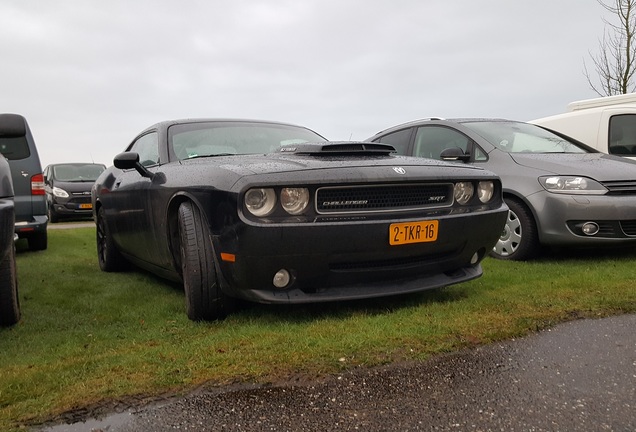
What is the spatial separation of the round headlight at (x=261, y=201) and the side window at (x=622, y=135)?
5663 millimetres

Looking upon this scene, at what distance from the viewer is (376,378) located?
2260 mm

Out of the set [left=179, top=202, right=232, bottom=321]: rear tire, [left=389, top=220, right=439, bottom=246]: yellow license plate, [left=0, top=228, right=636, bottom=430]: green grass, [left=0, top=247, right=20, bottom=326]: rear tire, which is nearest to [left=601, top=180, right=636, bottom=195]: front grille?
[left=0, top=228, right=636, bottom=430]: green grass

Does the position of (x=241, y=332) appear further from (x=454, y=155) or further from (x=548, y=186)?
(x=548, y=186)

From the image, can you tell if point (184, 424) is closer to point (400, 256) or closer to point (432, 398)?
point (432, 398)

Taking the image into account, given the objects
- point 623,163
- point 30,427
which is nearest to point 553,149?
point 623,163

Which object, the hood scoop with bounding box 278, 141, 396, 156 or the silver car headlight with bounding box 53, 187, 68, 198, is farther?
the silver car headlight with bounding box 53, 187, 68, 198

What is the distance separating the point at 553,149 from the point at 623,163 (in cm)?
68

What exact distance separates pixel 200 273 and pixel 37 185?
465 centimetres

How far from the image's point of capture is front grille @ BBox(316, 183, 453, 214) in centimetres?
290

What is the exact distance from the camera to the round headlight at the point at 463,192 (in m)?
3.33

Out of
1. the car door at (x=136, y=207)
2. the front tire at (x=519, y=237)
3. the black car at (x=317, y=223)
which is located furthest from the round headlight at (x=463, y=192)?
the car door at (x=136, y=207)

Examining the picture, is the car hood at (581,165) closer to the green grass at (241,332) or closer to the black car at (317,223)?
the green grass at (241,332)

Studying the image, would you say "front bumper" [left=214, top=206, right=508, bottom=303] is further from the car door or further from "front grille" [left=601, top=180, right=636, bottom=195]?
"front grille" [left=601, top=180, right=636, bottom=195]

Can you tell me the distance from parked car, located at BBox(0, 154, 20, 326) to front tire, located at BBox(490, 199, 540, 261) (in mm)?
3714
